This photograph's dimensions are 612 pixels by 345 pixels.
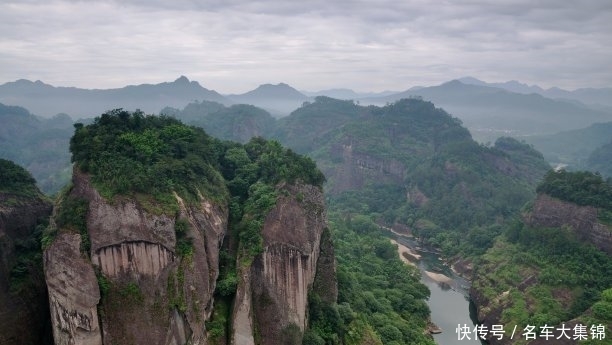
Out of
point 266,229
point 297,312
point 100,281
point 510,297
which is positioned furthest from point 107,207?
point 510,297

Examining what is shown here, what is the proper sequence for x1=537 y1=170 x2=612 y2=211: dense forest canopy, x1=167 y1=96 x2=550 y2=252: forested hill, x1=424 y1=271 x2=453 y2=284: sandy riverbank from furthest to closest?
x1=167 y1=96 x2=550 y2=252: forested hill, x1=424 y1=271 x2=453 y2=284: sandy riverbank, x1=537 y1=170 x2=612 y2=211: dense forest canopy

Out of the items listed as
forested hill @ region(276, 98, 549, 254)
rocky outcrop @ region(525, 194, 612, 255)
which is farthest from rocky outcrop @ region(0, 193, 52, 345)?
forested hill @ region(276, 98, 549, 254)

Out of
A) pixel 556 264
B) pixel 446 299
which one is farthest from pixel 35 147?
pixel 556 264

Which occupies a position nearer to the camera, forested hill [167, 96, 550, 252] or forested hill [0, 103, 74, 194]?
forested hill [167, 96, 550, 252]

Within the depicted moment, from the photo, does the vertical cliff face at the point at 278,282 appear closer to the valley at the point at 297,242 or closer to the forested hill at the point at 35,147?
the valley at the point at 297,242

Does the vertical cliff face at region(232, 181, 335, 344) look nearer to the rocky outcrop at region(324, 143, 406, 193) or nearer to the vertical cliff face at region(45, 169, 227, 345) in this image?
the vertical cliff face at region(45, 169, 227, 345)

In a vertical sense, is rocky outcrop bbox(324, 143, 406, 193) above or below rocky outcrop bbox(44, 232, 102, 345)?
below
